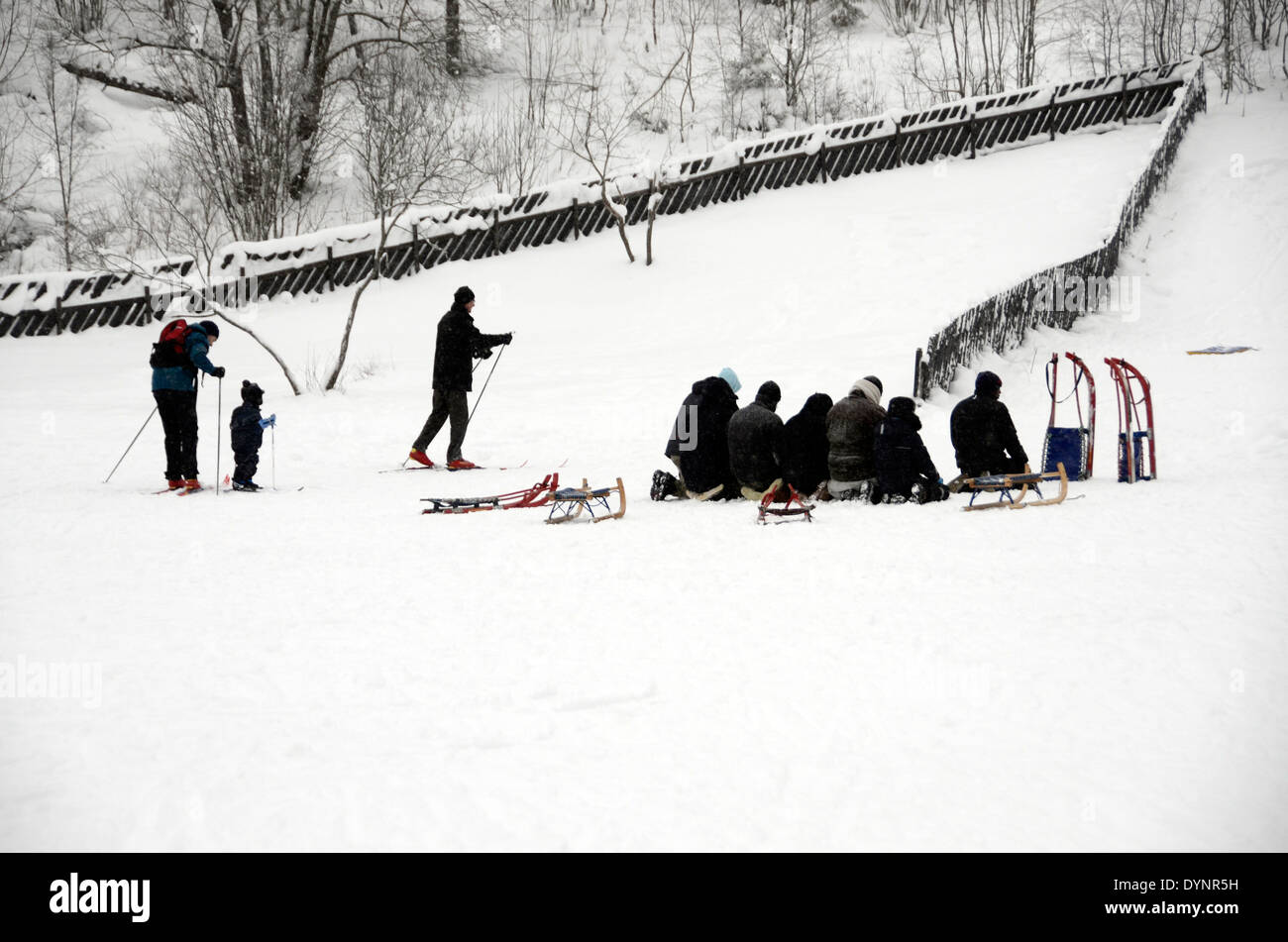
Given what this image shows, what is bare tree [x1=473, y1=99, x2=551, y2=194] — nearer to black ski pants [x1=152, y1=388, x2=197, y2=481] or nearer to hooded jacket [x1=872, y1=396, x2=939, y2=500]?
black ski pants [x1=152, y1=388, x2=197, y2=481]

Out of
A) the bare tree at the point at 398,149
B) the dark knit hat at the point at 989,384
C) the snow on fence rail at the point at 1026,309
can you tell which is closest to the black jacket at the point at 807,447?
the dark knit hat at the point at 989,384

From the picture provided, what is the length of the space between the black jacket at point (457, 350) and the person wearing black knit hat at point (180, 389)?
210cm

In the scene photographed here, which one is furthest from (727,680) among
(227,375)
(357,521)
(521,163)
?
(521,163)

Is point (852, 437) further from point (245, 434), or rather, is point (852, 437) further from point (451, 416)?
point (245, 434)

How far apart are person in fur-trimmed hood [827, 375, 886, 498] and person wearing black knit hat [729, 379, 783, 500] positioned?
430 millimetres

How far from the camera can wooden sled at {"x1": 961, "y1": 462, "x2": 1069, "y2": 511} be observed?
302 inches

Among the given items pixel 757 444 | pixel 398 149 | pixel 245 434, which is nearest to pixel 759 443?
pixel 757 444

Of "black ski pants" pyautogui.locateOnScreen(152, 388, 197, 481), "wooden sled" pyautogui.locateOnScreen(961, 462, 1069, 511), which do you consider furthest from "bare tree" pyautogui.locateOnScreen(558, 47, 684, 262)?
"wooden sled" pyautogui.locateOnScreen(961, 462, 1069, 511)

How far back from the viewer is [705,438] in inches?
347

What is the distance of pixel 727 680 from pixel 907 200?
67.0ft

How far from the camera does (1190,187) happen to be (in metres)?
20.7

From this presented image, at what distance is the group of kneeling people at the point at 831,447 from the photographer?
26.7ft
